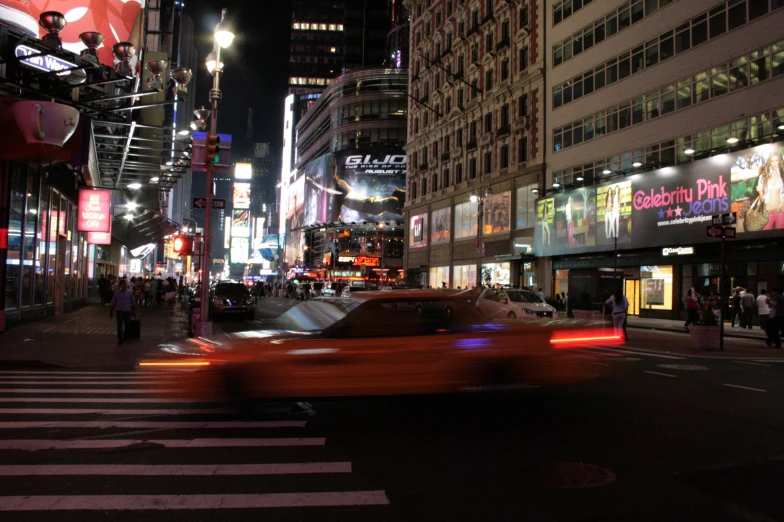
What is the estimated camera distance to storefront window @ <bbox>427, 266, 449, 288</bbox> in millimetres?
52406

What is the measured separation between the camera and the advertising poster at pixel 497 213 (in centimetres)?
4309

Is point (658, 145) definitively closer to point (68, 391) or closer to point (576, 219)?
point (576, 219)

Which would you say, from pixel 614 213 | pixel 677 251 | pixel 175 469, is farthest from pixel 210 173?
pixel 614 213

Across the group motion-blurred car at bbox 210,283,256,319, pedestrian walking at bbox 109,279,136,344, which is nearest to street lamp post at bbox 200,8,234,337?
pedestrian walking at bbox 109,279,136,344

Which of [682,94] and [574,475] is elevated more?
[682,94]

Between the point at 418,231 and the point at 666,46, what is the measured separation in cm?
3185

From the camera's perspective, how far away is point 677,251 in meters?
28.3

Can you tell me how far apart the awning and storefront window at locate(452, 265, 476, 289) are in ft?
76.3

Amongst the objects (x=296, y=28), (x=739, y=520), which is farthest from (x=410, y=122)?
(x=296, y=28)

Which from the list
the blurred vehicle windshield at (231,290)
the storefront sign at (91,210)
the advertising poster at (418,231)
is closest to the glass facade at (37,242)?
the storefront sign at (91,210)

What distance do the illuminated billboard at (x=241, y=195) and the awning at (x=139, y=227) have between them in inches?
203

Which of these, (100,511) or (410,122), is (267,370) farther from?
(410,122)

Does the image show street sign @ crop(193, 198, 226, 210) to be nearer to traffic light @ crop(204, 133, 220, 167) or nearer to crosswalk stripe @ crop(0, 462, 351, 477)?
traffic light @ crop(204, 133, 220, 167)

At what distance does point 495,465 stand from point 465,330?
2372 mm
